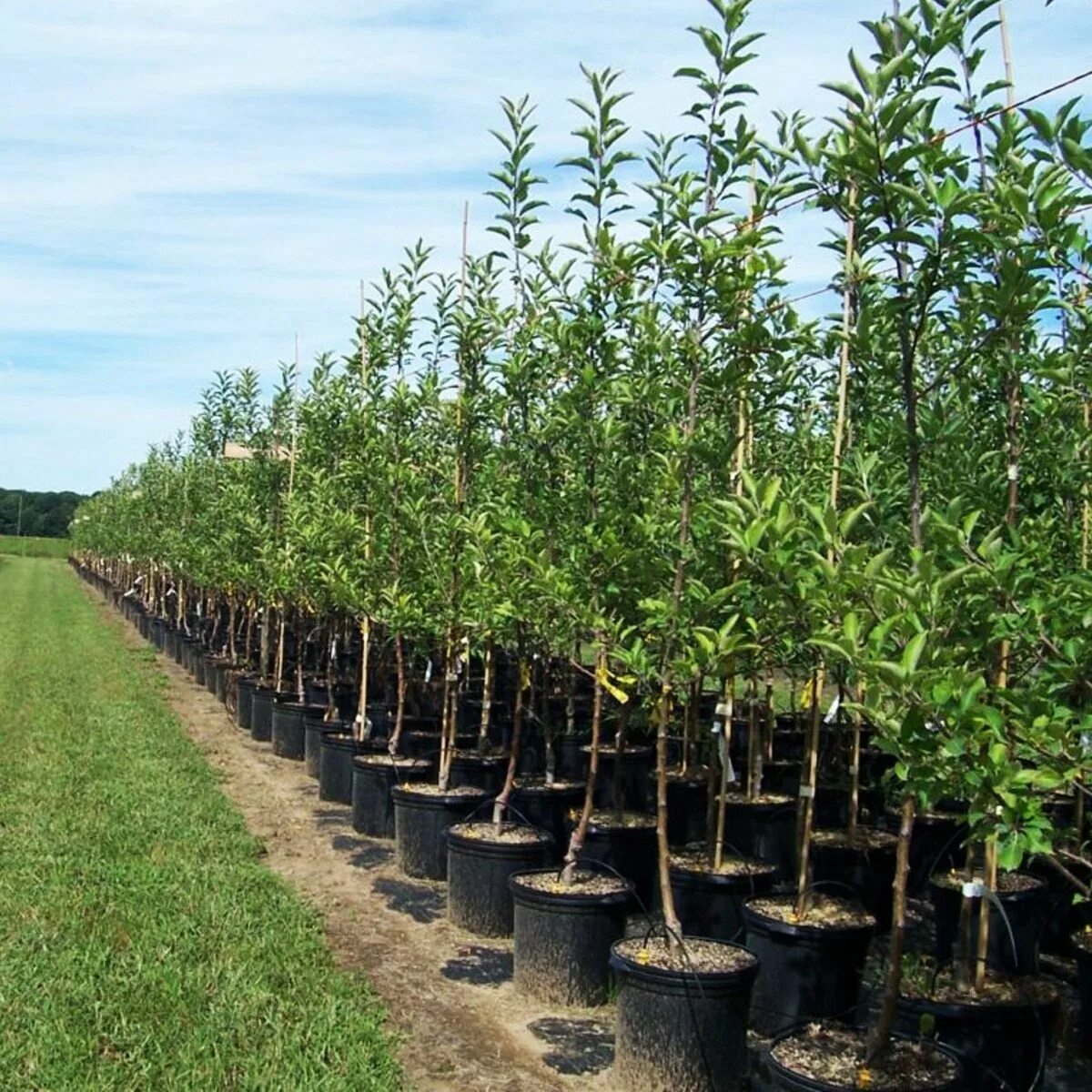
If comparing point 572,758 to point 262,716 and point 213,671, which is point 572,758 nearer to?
point 262,716

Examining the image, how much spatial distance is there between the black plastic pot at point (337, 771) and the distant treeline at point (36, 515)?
113m

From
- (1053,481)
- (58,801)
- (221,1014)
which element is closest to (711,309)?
(1053,481)

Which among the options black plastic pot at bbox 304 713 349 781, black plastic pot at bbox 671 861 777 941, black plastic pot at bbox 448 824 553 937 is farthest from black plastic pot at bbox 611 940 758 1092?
black plastic pot at bbox 304 713 349 781

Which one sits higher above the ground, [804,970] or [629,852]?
[629,852]

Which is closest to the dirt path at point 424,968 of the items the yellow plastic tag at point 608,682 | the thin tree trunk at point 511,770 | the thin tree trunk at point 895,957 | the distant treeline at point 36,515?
the thin tree trunk at point 511,770

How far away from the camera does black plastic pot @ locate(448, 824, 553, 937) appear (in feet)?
19.3

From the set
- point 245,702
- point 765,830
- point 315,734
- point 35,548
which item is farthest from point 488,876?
point 35,548

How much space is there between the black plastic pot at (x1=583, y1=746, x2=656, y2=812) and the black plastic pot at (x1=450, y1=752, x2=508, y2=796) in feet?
2.55

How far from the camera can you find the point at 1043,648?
9.50 feet

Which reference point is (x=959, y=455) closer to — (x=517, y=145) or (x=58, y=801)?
(x=517, y=145)

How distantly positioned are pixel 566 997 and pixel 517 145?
4.23 meters

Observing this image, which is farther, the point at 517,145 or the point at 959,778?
the point at 517,145

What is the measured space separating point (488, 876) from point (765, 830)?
1904 millimetres

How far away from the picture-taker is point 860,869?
6105 mm
